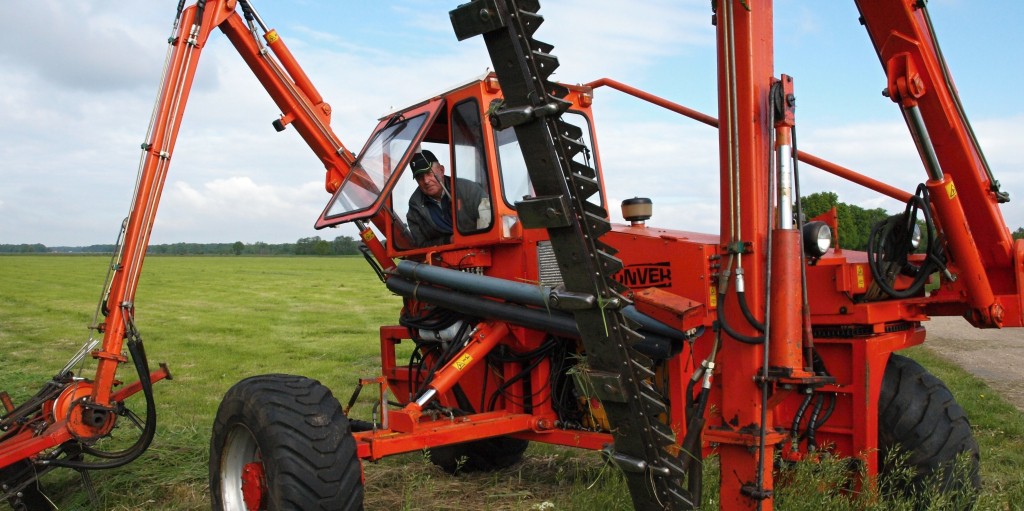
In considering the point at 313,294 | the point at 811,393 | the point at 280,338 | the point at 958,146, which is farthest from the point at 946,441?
the point at 313,294

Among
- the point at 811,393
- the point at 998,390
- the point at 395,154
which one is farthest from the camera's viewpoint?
the point at 998,390

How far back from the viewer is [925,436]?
187 inches

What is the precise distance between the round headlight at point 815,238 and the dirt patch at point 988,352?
649 cm

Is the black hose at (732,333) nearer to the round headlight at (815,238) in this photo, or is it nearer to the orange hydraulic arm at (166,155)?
the round headlight at (815,238)

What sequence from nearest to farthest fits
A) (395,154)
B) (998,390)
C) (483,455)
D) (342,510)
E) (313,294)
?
(342,510) < (395,154) < (483,455) < (998,390) < (313,294)

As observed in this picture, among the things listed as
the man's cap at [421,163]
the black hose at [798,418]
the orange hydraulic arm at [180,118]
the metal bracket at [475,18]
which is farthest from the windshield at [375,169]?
the black hose at [798,418]

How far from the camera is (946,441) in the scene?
4.75m

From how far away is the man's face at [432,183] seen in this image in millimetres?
5961

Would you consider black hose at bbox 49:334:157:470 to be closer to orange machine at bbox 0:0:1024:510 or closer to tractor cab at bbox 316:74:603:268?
orange machine at bbox 0:0:1024:510

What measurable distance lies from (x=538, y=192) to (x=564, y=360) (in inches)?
80.7

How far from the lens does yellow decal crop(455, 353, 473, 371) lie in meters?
5.16

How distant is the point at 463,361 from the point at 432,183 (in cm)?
136

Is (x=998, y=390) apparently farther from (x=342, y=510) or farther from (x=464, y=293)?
(x=342, y=510)

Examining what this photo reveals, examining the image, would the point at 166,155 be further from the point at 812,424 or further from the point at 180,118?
the point at 812,424
